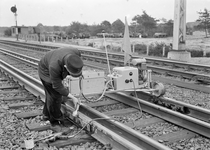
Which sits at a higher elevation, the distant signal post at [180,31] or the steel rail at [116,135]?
the distant signal post at [180,31]

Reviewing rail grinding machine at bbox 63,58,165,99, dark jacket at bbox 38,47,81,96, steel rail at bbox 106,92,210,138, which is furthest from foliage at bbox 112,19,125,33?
dark jacket at bbox 38,47,81,96

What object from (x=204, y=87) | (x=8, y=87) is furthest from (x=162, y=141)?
(x=8, y=87)

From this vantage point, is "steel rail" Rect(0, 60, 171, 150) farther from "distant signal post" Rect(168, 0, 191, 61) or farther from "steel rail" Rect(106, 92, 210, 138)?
→ "distant signal post" Rect(168, 0, 191, 61)

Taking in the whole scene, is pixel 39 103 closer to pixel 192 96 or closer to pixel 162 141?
pixel 162 141

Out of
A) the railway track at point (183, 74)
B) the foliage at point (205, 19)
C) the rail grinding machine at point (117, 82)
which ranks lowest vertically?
the railway track at point (183, 74)

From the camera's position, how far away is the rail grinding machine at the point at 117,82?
5.79 metres

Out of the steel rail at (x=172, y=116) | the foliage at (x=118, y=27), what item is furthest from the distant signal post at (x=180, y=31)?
the foliage at (x=118, y=27)

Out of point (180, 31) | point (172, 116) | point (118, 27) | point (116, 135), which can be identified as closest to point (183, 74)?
point (172, 116)

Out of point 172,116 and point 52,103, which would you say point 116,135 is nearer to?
point 52,103

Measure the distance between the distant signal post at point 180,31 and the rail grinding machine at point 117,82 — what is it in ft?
30.7

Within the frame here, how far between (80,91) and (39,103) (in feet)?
4.92

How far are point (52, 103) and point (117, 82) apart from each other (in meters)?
1.74

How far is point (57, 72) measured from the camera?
165 inches

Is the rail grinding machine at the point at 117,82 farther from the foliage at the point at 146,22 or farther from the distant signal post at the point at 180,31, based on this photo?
the foliage at the point at 146,22
